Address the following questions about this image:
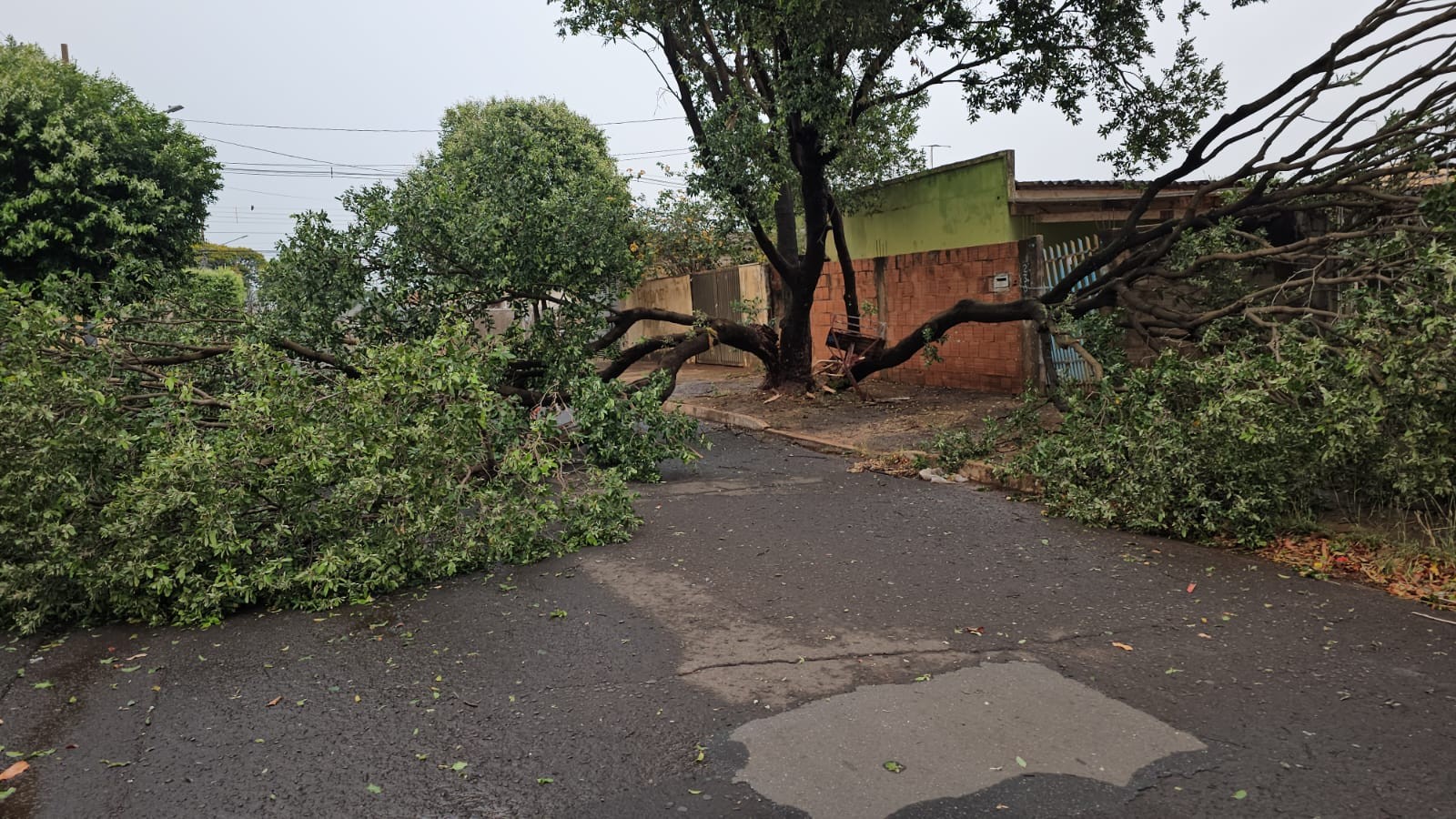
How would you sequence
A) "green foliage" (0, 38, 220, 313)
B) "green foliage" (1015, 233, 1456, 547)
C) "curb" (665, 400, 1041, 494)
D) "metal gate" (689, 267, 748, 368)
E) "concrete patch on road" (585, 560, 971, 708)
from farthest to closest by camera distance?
"metal gate" (689, 267, 748, 368)
"green foliage" (0, 38, 220, 313)
"curb" (665, 400, 1041, 494)
"green foliage" (1015, 233, 1456, 547)
"concrete patch on road" (585, 560, 971, 708)

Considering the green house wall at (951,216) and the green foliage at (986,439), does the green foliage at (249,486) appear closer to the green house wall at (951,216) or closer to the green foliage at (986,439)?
the green foliage at (986,439)

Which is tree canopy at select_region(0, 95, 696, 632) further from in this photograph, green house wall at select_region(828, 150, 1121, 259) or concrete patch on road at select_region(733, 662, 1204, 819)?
green house wall at select_region(828, 150, 1121, 259)

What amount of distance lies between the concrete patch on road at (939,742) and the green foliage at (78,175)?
16040 millimetres

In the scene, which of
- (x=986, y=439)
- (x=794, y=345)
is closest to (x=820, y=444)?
(x=986, y=439)

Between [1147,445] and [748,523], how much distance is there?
287 cm

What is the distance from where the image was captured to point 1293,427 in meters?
5.86

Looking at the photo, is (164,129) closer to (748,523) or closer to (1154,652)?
(748,523)

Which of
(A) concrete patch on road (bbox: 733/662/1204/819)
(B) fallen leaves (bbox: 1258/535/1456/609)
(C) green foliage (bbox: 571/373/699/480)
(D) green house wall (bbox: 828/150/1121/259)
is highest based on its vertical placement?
(D) green house wall (bbox: 828/150/1121/259)

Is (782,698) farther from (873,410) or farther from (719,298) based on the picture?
(719,298)

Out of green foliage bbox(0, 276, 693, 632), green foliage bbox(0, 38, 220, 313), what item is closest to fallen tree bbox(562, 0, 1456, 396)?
green foliage bbox(0, 276, 693, 632)

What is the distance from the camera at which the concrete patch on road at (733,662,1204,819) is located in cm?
319

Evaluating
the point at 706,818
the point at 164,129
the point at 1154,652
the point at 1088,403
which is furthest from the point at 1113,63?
the point at 164,129

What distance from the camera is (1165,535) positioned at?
6.43 metres

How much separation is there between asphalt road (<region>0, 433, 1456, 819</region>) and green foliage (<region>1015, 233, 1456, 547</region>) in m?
0.52
